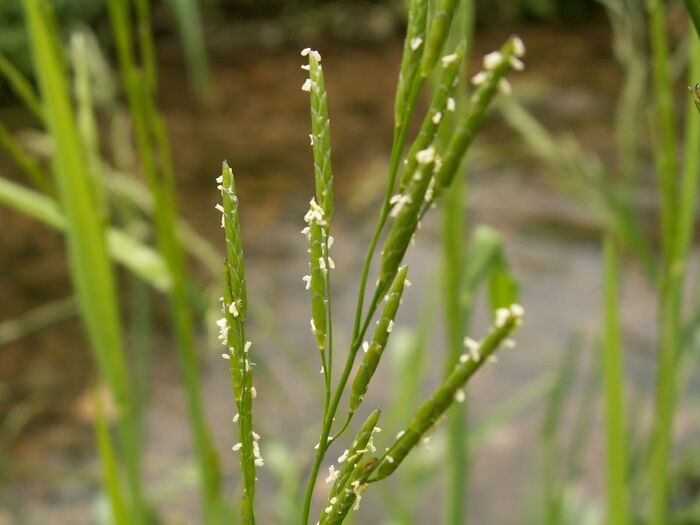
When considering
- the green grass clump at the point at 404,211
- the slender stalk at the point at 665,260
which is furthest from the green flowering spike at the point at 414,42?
the slender stalk at the point at 665,260

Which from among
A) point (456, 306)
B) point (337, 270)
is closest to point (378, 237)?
point (456, 306)

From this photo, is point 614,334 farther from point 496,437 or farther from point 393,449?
point 496,437

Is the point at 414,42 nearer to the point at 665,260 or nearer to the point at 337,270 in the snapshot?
the point at 665,260

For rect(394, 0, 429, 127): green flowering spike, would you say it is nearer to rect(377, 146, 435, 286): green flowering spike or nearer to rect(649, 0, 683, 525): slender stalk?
rect(377, 146, 435, 286): green flowering spike

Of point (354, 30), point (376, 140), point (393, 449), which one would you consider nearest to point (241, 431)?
point (393, 449)

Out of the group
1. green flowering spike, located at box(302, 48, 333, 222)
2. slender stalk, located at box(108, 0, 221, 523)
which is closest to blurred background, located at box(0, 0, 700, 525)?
slender stalk, located at box(108, 0, 221, 523)

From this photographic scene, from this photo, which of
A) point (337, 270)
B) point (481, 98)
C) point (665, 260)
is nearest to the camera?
point (481, 98)
